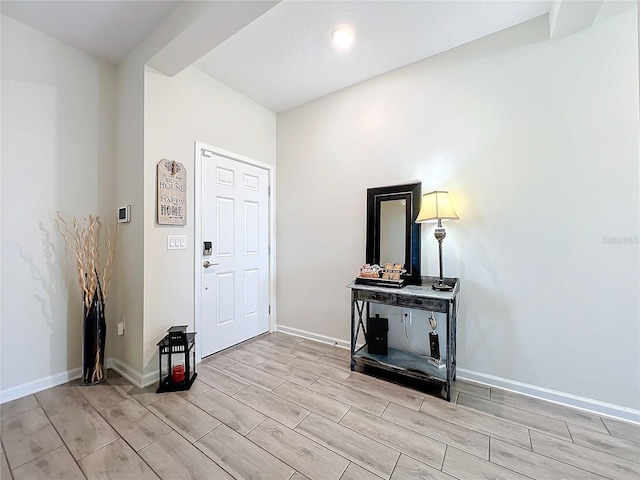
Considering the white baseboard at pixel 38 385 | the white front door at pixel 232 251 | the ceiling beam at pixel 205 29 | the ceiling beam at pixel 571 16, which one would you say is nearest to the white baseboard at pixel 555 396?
the white front door at pixel 232 251

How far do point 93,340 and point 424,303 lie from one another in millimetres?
2622

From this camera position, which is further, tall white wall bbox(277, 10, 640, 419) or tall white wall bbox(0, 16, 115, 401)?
tall white wall bbox(0, 16, 115, 401)

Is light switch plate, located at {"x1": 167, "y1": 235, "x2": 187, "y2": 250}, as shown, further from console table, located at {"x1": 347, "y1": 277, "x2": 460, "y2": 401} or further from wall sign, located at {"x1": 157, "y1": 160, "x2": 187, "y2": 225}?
console table, located at {"x1": 347, "y1": 277, "x2": 460, "y2": 401}

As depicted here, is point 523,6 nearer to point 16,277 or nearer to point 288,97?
point 288,97

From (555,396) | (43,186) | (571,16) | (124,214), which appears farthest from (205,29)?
(555,396)

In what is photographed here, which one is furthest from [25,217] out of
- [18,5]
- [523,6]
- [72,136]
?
[523,6]

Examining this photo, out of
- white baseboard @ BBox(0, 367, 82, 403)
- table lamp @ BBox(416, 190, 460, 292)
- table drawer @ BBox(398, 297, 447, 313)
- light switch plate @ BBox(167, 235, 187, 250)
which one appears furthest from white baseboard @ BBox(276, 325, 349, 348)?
white baseboard @ BBox(0, 367, 82, 403)

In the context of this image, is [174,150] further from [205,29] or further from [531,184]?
[531,184]

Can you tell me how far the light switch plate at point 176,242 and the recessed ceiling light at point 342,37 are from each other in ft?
6.85

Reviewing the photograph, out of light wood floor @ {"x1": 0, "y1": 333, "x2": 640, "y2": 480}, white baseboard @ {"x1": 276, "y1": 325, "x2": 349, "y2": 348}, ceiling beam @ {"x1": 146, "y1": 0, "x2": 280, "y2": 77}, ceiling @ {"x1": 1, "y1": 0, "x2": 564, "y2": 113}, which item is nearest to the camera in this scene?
light wood floor @ {"x1": 0, "y1": 333, "x2": 640, "y2": 480}

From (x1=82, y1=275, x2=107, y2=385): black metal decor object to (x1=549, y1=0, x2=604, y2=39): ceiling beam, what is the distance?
3.87 metres

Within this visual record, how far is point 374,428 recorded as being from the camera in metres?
1.62

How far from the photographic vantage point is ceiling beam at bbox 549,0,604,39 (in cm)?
158

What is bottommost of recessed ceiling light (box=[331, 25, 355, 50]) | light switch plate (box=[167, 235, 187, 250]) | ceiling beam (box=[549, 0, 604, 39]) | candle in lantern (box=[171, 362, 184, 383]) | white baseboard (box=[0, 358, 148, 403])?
white baseboard (box=[0, 358, 148, 403])
